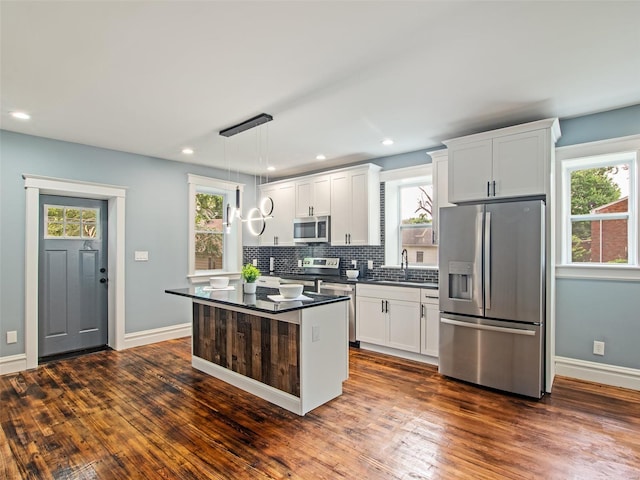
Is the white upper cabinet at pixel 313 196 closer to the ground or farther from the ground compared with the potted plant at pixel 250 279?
farther from the ground

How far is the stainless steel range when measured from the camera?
4.70 meters

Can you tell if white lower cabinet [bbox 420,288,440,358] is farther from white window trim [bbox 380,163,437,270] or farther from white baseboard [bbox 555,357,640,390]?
white baseboard [bbox 555,357,640,390]

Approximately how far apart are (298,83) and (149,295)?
3.75m

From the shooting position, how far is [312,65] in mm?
2496

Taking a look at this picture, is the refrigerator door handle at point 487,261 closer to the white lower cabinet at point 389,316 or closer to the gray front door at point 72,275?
the white lower cabinet at point 389,316

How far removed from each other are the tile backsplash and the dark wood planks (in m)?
2.28

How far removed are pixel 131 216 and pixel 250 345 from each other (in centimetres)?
282

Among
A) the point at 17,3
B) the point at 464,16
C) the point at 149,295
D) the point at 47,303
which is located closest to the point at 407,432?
the point at 464,16

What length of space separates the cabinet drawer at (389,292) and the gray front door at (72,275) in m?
3.57

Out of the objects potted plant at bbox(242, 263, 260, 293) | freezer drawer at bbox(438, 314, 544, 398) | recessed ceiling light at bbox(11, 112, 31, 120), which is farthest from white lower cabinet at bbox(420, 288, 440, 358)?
recessed ceiling light at bbox(11, 112, 31, 120)

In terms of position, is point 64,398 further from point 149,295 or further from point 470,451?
point 470,451

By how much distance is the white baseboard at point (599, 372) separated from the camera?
10.6ft

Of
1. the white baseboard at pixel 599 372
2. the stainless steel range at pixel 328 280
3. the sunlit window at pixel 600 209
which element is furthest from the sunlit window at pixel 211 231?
the white baseboard at pixel 599 372

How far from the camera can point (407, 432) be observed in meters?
2.53
